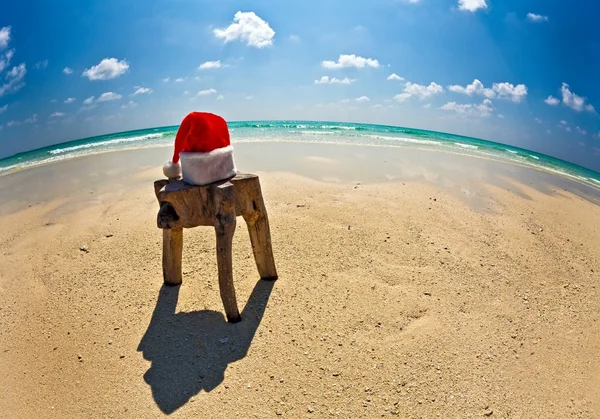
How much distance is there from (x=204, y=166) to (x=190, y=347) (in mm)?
1615

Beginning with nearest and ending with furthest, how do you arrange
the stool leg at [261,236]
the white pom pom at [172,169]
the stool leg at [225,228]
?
the stool leg at [225,228] → the white pom pom at [172,169] → the stool leg at [261,236]

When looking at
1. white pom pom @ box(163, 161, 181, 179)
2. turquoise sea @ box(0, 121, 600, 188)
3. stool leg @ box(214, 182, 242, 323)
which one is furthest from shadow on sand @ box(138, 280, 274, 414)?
turquoise sea @ box(0, 121, 600, 188)

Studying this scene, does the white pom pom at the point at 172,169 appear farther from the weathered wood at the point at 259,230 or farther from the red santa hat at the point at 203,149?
the weathered wood at the point at 259,230

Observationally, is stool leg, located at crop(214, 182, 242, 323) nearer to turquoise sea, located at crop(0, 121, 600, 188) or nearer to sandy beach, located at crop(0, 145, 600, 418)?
sandy beach, located at crop(0, 145, 600, 418)

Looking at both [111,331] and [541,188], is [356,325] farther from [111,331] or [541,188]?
[541,188]

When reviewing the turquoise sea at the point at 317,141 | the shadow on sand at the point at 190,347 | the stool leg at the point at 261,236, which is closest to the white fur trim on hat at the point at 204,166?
the stool leg at the point at 261,236

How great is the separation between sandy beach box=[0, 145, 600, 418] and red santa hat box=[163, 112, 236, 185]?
55.5 inches

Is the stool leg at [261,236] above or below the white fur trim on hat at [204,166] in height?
below

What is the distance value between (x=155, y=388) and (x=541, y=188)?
1049 centimetres

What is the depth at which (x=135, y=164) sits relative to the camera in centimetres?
1165

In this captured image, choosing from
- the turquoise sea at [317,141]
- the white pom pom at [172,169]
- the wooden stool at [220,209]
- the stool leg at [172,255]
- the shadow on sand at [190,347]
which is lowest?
the shadow on sand at [190,347]

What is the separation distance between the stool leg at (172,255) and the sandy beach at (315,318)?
0.48 feet

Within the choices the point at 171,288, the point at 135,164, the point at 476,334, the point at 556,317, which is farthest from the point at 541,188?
the point at 135,164

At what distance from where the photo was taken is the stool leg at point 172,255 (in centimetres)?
363
